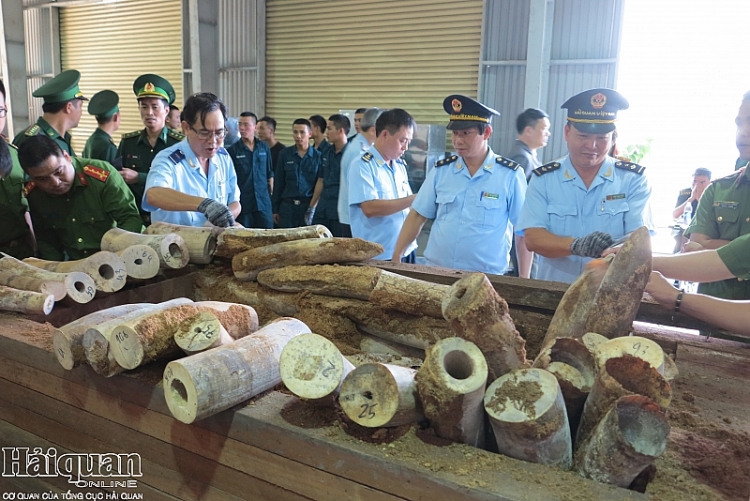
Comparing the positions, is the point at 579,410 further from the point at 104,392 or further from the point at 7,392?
the point at 7,392

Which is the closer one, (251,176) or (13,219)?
(13,219)

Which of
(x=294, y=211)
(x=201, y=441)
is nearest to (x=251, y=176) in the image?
(x=294, y=211)

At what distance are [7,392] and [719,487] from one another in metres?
2.53

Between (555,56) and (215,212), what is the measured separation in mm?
5815

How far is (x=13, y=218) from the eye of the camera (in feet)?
11.4

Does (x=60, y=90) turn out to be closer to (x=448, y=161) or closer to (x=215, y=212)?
(x=215, y=212)

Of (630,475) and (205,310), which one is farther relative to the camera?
(205,310)

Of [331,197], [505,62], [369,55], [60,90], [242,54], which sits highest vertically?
[242,54]

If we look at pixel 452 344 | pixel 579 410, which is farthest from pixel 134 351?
pixel 579 410

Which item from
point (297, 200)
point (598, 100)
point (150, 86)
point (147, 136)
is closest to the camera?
point (598, 100)

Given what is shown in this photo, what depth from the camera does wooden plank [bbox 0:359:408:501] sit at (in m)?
1.48

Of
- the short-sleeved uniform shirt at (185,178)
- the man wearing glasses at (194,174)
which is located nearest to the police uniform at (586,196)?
the man wearing glasses at (194,174)

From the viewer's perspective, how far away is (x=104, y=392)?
6.42ft

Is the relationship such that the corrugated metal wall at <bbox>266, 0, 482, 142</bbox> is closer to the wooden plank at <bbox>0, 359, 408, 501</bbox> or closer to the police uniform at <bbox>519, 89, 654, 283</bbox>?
the police uniform at <bbox>519, 89, 654, 283</bbox>
